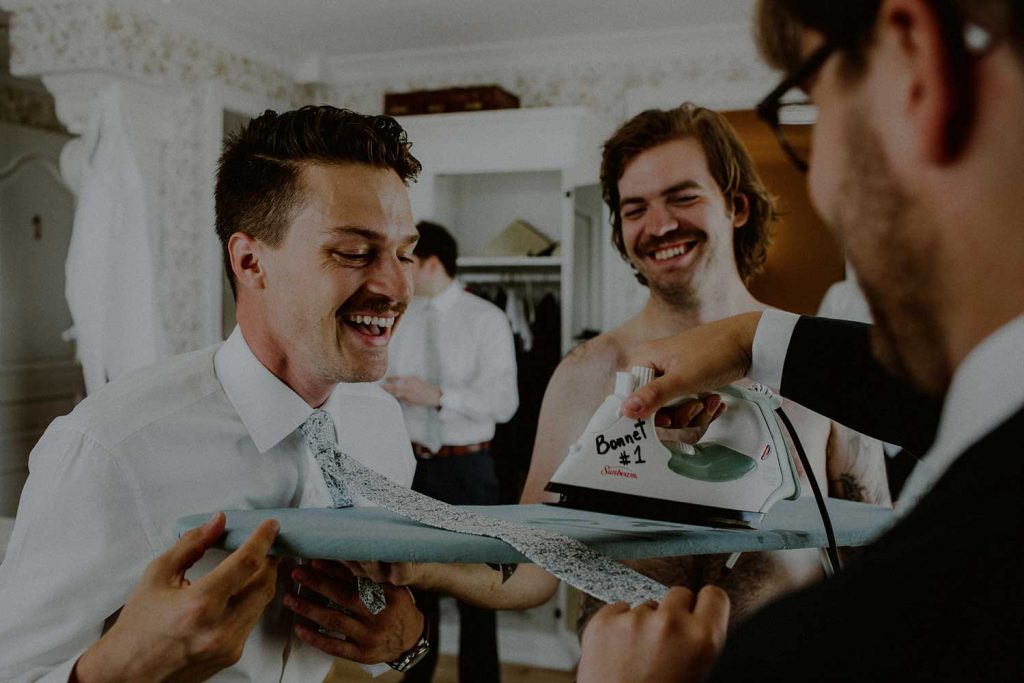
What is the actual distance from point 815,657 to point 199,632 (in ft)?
2.03

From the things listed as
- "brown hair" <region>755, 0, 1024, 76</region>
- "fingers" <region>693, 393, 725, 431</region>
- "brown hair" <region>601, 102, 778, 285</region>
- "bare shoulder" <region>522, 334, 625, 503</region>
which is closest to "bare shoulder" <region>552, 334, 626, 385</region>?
"bare shoulder" <region>522, 334, 625, 503</region>

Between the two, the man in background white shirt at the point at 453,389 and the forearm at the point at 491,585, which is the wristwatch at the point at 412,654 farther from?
the man in background white shirt at the point at 453,389

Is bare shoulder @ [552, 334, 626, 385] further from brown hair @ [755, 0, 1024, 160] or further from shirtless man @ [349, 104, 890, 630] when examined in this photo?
brown hair @ [755, 0, 1024, 160]

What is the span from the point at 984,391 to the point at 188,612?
0.68 m

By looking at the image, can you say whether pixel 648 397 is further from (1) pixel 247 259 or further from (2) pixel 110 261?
(2) pixel 110 261

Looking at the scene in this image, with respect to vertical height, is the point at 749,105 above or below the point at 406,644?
above

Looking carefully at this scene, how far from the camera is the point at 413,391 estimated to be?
2824 millimetres

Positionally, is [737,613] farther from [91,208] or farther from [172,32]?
[172,32]

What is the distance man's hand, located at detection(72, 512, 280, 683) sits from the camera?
748mm

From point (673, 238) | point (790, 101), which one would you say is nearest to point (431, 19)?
point (673, 238)

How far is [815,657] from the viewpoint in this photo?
12.8 inches

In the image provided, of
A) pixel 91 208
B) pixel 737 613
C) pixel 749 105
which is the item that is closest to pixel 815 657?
pixel 737 613

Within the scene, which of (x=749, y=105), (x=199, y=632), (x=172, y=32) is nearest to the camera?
(x=199, y=632)

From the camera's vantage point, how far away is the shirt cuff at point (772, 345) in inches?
36.4
